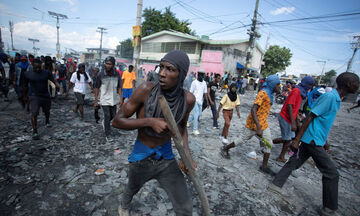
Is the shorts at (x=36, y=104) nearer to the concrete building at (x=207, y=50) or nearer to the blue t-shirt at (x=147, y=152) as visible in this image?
the blue t-shirt at (x=147, y=152)

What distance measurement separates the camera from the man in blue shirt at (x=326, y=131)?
8.33 ft

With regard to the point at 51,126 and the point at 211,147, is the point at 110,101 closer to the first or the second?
the point at 51,126

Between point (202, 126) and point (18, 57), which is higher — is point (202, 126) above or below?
below

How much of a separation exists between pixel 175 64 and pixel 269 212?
275 centimetres

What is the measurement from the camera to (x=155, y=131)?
1.48 metres

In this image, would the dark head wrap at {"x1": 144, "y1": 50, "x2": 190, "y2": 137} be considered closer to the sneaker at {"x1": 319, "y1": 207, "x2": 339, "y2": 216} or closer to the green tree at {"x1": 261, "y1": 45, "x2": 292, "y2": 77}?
the sneaker at {"x1": 319, "y1": 207, "x2": 339, "y2": 216}

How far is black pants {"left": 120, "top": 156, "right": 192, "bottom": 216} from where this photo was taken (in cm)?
165

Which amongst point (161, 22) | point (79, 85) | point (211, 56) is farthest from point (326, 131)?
point (161, 22)

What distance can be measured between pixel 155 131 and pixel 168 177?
0.53m

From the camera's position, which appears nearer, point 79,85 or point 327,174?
point 327,174

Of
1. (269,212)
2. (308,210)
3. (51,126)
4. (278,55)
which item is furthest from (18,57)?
(278,55)

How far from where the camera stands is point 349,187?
12.3ft

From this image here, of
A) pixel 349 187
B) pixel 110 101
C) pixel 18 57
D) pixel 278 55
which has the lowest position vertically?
pixel 349 187

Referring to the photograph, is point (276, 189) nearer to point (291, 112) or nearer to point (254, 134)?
point (254, 134)
